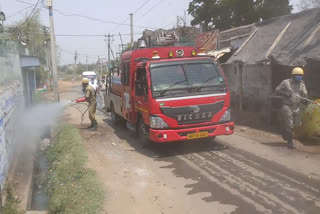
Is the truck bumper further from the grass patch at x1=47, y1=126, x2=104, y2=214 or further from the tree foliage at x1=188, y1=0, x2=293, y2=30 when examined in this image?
the tree foliage at x1=188, y1=0, x2=293, y2=30

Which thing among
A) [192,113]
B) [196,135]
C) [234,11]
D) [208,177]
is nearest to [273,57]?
[192,113]

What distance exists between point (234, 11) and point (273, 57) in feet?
46.9

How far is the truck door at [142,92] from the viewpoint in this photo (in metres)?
7.39

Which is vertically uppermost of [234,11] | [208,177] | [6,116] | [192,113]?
[234,11]

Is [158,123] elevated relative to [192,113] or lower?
lower

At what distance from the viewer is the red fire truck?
23.1 ft

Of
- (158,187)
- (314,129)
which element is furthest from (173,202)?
(314,129)

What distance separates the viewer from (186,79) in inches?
291

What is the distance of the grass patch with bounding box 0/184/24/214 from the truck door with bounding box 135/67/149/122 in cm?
316

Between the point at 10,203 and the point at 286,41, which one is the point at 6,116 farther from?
the point at 286,41

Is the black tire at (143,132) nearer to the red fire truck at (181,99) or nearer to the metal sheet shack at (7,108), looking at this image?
the red fire truck at (181,99)

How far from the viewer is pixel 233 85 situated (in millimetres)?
14133

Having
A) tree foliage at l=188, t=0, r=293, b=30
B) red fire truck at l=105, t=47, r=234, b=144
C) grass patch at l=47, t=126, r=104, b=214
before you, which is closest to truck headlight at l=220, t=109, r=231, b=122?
red fire truck at l=105, t=47, r=234, b=144

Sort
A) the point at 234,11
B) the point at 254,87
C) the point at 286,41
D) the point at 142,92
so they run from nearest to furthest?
the point at 142,92 → the point at 286,41 → the point at 254,87 → the point at 234,11
